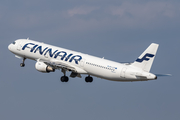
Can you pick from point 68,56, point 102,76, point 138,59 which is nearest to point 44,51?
point 68,56

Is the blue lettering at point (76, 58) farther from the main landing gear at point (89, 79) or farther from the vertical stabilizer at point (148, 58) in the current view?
the vertical stabilizer at point (148, 58)

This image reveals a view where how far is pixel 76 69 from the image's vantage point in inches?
3578

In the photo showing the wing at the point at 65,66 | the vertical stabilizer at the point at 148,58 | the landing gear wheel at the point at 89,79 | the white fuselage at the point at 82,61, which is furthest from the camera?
the landing gear wheel at the point at 89,79

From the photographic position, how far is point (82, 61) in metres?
89.9

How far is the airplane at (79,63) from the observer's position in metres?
83.3

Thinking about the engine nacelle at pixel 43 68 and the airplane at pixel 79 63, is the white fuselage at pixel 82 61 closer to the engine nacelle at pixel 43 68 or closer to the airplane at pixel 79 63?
the airplane at pixel 79 63

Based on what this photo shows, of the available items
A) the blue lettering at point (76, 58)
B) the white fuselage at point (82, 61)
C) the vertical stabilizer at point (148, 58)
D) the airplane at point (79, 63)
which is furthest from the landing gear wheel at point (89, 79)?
the vertical stabilizer at point (148, 58)

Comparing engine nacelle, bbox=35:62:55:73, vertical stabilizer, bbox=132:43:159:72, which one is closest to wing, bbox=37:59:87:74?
engine nacelle, bbox=35:62:55:73

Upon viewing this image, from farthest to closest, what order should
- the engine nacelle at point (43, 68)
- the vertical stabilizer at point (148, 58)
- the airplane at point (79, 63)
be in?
the engine nacelle at point (43, 68) < the airplane at point (79, 63) < the vertical stabilizer at point (148, 58)

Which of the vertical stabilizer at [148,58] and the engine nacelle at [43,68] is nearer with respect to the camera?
the vertical stabilizer at [148,58]

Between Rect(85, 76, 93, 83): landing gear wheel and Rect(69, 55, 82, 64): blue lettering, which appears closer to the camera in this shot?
Rect(69, 55, 82, 64): blue lettering

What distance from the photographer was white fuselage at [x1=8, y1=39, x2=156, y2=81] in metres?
84.4

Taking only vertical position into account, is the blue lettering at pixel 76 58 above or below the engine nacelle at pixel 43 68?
above

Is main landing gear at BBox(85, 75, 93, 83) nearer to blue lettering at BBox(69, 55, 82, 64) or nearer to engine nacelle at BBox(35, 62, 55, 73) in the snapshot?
blue lettering at BBox(69, 55, 82, 64)
